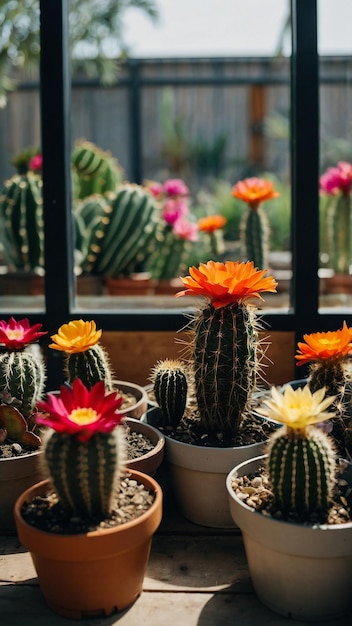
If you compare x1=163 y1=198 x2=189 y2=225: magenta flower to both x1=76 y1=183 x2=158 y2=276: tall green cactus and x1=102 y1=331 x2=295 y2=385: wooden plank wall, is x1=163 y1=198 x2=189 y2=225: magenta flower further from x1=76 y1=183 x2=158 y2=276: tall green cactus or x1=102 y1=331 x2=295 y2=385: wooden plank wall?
x1=102 y1=331 x2=295 y2=385: wooden plank wall

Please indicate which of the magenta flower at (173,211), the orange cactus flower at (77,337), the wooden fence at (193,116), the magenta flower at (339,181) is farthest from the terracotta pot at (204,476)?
the wooden fence at (193,116)

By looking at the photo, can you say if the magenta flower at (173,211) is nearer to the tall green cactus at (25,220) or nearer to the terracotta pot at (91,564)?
the tall green cactus at (25,220)

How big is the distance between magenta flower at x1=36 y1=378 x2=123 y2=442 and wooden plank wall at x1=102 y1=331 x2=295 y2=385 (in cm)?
96

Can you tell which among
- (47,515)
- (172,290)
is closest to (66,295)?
(47,515)

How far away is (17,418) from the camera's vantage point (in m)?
1.90

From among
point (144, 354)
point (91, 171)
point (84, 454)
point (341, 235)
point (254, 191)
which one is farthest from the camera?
point (91, 171)

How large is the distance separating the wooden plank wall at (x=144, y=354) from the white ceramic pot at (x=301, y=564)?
0.95 metres

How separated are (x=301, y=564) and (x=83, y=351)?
75cm

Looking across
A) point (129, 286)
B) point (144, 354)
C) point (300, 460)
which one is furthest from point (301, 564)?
point (129, 286)

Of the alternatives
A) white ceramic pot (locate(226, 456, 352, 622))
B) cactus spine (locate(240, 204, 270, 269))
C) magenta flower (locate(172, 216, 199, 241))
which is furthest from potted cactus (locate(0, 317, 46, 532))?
magenta flower (locate(172, 216, 199, 241))

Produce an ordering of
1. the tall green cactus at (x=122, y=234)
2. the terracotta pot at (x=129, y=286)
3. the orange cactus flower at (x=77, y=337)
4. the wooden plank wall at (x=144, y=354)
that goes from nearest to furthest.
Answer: the orange cactus flower at (x=77, y=337) < the wooden plank wall at (x=144, y=354) < the terracotta pot at (x=129, y=286) < the tall green cactus at (x=122, y=234)

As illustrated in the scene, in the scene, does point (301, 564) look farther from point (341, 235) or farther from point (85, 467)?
point (341, 235)

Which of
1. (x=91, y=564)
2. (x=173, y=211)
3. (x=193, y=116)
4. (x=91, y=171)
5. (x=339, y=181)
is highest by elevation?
(x=193, y=116)

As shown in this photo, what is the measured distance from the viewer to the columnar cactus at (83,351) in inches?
76.2
